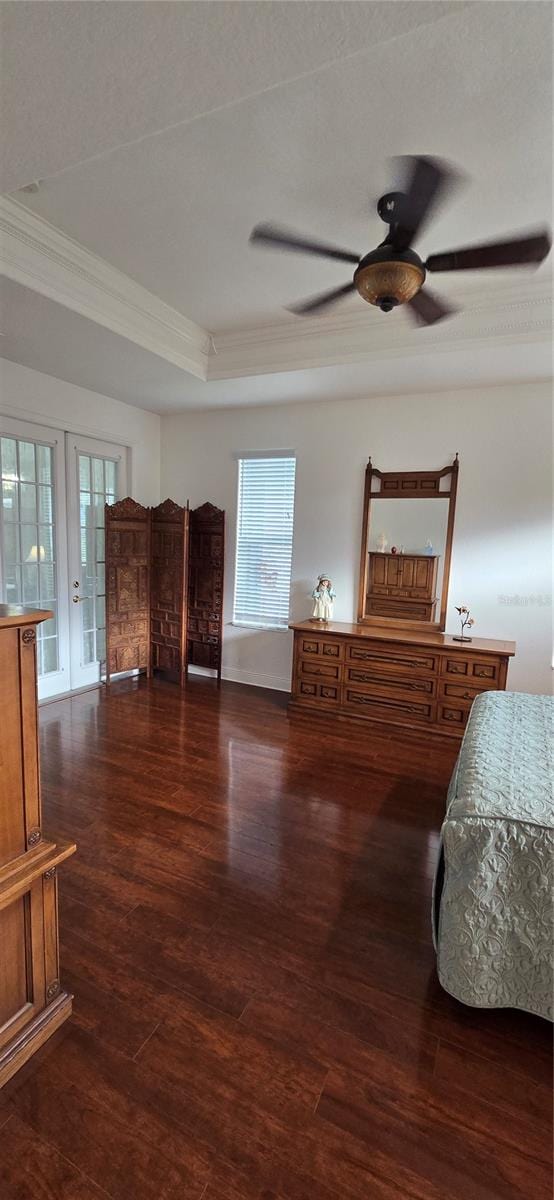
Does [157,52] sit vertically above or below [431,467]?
above

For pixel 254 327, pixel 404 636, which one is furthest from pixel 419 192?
pixel 404 636

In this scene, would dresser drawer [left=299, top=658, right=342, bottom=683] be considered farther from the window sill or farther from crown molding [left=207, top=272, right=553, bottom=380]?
crown molding [left=207, top=272, right=553, bottom=380]

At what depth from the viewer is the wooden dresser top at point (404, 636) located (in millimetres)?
3770

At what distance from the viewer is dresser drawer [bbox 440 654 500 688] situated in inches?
146

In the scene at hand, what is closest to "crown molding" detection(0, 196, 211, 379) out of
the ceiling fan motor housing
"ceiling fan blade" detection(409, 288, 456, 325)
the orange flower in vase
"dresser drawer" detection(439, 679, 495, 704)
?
the ceiling fan motor housing

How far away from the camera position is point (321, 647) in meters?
4.29

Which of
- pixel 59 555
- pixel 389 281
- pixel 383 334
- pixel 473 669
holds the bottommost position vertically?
pixel 473 669

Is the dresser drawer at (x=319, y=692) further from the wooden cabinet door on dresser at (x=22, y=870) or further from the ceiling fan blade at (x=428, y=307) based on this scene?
the wooden cabinet door on dresser at (x=22, y=870)

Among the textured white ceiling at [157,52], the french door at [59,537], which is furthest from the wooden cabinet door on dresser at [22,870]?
the french door at [59,537]

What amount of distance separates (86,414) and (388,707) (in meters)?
3.73

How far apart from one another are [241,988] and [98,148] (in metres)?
2.88

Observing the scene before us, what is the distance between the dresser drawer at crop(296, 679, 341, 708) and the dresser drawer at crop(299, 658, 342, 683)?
5cm

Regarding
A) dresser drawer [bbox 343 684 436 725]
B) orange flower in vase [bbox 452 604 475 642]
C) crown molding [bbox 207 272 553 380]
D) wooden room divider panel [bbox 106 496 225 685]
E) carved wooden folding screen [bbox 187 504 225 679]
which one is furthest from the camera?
carved wooden folding screen [bbox 187 504 225 679]

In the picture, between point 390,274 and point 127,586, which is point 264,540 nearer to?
point 127,586
